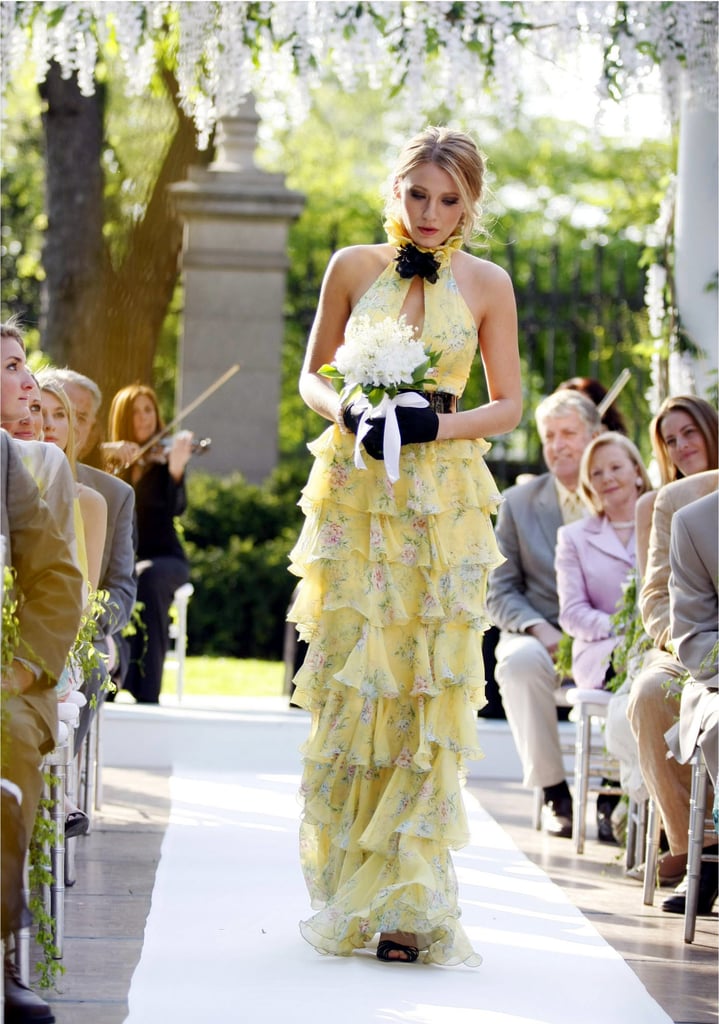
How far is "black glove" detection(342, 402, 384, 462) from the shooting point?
4.07 meters

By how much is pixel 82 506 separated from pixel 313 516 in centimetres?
124

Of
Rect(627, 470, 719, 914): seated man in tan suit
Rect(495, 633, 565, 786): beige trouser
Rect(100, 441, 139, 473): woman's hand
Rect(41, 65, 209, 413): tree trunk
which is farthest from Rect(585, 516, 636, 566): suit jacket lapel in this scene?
Rect(41, 65, 209, 413): tree trunk

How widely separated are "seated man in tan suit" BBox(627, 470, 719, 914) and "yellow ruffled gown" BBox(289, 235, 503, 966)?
1039 millimetres

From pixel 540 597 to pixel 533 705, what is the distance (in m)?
0.61

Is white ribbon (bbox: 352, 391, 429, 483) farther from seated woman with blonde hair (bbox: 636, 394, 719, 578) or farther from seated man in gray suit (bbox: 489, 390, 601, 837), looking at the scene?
seated man in gray suit (bbox: 489, 390, 601, 837)

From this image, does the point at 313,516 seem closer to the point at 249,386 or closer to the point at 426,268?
the point at 426,268

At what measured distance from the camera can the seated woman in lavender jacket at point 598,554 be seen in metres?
6.34

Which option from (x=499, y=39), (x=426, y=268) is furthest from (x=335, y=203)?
(x=426, y=268)

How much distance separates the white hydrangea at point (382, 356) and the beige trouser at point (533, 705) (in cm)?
274

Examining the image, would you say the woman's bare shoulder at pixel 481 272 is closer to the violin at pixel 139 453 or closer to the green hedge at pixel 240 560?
the violin at pixel 139 453

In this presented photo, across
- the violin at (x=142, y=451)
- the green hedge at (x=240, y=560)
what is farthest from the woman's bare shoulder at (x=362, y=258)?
the green hedge at (x=240, y=560)

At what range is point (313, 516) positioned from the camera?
4.29 meters

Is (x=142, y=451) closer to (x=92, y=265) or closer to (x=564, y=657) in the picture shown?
(x=564, y=657)

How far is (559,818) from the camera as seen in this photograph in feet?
21.4
